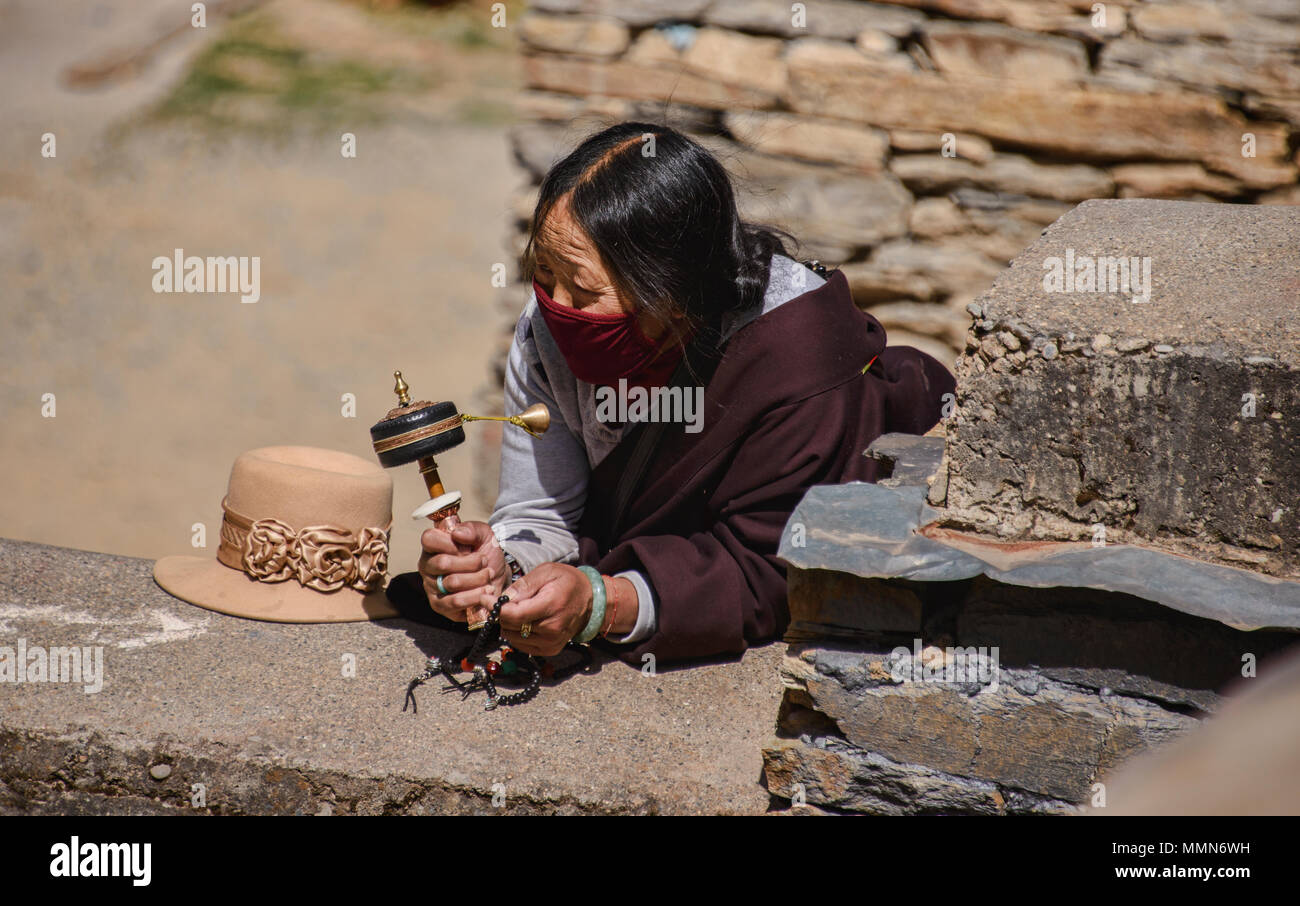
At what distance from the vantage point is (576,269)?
2186mm

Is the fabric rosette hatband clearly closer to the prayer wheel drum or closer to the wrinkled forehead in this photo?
the prayer wheel drum

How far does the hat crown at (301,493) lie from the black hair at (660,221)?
70 cm

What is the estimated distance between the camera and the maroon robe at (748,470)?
2316mm

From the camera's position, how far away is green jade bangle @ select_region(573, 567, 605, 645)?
88.3 inches

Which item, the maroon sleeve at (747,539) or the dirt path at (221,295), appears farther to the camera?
the dirt path at (221,295)

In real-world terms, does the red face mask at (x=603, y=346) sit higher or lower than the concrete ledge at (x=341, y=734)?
higher

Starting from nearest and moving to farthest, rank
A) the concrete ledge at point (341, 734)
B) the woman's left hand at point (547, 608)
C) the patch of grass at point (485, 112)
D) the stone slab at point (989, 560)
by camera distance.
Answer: the stone slab at point (989, 560), the concrete ledge at point (341, 734), the woman's left hand at point (547, 608), the patch of grass at point (485, 112)

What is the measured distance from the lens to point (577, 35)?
178 inches

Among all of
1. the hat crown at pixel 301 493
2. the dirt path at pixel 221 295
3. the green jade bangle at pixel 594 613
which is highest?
the dirt path at pixel 221 295

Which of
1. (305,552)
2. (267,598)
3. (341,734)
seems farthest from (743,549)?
(267,598)

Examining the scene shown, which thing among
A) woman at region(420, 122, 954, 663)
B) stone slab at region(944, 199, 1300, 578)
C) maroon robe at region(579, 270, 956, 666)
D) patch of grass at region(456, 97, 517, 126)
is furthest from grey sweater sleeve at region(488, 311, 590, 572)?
patch of grass at region(456, 97, 517, 126)

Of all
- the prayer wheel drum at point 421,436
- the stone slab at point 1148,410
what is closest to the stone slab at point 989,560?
the stone slab at point 1148,410

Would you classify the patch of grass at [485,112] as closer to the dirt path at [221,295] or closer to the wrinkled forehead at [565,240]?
the dirt path at [221,295]

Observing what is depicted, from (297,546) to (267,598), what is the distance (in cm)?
16
